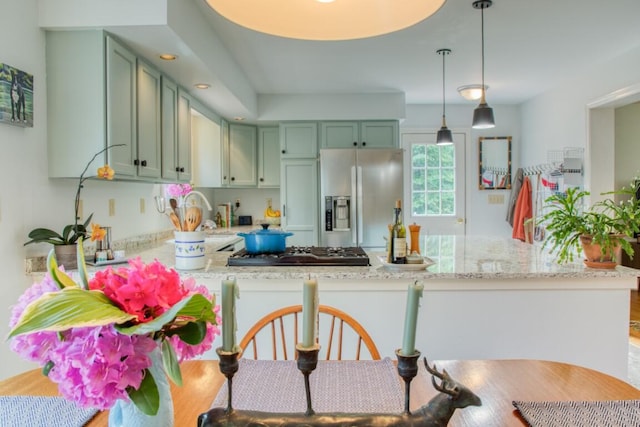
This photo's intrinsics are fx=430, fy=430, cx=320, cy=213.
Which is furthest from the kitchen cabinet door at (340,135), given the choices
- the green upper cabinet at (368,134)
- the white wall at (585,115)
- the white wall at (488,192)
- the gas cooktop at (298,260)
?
the gas cooktop at (298,260)

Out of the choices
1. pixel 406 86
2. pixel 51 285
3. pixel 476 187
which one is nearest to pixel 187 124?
pixel 406 86

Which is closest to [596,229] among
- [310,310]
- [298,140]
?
[310,310]

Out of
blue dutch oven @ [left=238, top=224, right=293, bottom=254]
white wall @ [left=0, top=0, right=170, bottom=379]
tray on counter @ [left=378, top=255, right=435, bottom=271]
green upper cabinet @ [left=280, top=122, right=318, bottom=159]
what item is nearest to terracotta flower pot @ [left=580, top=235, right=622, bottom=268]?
tray on counter @ [left=378, top=255, right=435, bottom=271]

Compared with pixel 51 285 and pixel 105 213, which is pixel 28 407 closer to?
pixel 51 285

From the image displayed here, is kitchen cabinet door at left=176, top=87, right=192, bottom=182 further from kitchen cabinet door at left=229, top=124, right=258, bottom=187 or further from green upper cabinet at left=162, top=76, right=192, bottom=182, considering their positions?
kitchen cabinet door at left=229, top=124, right=258, bottom=187

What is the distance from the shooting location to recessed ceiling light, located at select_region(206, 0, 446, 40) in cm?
90

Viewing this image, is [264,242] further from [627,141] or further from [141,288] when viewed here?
[627,141]

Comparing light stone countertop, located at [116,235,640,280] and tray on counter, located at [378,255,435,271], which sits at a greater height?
tray on counter, located at [378,255,435,271]

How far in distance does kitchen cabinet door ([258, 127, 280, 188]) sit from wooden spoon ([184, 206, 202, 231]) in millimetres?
2974

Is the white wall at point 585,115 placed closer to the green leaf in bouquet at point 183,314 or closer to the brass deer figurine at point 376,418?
the brass deer figurine at point 376,418

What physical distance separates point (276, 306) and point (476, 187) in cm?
406

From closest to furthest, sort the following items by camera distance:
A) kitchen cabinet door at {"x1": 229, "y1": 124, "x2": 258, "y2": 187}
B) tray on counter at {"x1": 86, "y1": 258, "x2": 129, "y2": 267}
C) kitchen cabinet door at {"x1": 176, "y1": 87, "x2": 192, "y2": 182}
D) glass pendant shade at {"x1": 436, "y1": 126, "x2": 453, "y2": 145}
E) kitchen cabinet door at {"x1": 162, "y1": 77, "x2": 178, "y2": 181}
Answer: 1. tray on counter at {"x1": 86, "y1": 258, "x2": 129, "y2": 267}
2. kitchen cabinet door at {"x1": 162, "y1": 77, "x2": 178, "y2": 181}
3. kitchen cabinet door at {"x1": 176, "y1": 87, "x2": 192, "y2": 182}
4. glass pendant shade at {"x1": 436, "y1": 126, "x2": 453, "y2": 145}
5. kitchen cabinet door at {"x1": 229, "y1": 124, "x2": 258, "y2": 187}

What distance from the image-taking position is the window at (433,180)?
5.36 m

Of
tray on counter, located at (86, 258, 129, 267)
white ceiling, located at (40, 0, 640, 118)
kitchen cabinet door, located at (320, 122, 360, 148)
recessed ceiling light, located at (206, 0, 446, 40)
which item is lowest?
tray on counter, located at (86, 258, 129, 267)
